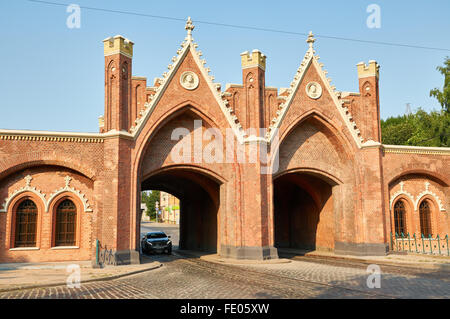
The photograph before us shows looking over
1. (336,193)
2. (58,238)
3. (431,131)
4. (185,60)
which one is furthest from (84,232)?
(431,131)

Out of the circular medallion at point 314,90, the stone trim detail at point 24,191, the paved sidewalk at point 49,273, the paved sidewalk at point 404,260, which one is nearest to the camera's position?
the paved sidewalk at point 49,273

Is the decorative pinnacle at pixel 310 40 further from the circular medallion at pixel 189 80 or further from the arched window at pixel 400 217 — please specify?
the arched window at pixel 400 217

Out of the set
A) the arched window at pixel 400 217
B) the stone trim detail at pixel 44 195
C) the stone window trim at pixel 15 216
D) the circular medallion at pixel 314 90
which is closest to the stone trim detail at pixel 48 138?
the stone trim detail at pixel 44 195

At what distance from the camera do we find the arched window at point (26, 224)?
19.0 metres

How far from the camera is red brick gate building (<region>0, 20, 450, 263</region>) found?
1905 cm

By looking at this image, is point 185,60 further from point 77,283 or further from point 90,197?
point 77,283

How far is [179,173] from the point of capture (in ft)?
78.0

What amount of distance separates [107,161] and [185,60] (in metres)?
6.37

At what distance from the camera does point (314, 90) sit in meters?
23.5

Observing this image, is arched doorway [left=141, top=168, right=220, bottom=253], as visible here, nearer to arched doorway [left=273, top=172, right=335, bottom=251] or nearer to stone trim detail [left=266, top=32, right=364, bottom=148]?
arched doorway [left=273, top=172, right=335, bottom=251]

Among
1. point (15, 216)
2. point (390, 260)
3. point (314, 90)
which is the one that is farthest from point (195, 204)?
point (390, 260)

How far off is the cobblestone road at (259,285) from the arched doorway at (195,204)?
725 centimetres

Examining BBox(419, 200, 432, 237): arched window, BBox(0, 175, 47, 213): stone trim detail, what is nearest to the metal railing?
BBox(0, 175, 47, 213): stone trim detail

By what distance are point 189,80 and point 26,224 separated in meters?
9.91
